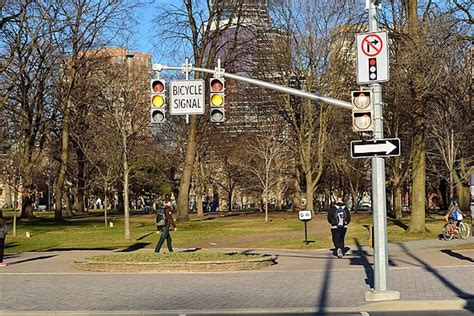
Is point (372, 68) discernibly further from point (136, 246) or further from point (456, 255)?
point (136, 246)

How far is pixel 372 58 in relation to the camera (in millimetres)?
13836

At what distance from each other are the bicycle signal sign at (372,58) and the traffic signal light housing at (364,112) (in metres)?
0.29

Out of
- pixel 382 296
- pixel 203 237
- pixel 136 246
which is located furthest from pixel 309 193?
pixel 382 296

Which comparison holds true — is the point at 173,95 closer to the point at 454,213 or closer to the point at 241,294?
the point at 241,294

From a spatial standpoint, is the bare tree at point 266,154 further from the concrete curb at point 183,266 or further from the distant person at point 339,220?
the concrete curb at point 183,266

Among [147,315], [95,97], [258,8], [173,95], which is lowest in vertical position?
[147,315]

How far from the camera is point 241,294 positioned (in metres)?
15.0

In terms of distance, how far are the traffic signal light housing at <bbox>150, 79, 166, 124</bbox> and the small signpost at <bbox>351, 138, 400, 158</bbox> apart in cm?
619

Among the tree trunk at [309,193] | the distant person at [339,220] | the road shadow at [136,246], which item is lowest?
the road shadow at [136,246]

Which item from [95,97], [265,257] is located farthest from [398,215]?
[265,257]

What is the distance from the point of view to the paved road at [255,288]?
13156 millimetres

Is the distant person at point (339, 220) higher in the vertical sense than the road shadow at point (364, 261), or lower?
higher

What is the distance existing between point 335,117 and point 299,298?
41050 millimetres

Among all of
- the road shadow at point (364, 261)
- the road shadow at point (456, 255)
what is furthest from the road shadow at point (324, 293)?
the road shadow at point (456, 255)
